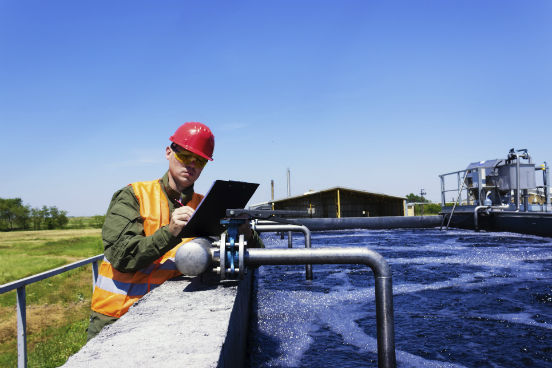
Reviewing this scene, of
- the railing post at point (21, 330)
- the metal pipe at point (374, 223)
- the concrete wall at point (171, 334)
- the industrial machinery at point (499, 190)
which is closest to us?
the concrete wall at point (171, 334)

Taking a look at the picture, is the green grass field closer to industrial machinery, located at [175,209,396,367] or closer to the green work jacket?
the green work jacket

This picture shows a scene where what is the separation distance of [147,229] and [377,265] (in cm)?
136

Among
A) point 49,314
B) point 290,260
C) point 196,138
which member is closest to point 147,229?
point 196,138

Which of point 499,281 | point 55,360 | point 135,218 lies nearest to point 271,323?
point 135,218

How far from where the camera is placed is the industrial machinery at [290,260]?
1.65 m

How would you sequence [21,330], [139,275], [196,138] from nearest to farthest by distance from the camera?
1. [139,275]
2. [196,138]
3. [21,330]

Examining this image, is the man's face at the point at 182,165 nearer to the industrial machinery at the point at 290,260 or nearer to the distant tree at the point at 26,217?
the industrial machinery at the point at 290,260

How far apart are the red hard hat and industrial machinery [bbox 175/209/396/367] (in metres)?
0.71

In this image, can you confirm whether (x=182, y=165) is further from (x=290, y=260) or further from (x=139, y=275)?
(x=290, y=260)

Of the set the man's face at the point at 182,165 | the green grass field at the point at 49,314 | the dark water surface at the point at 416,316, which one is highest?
the man's face at the point at 182,165

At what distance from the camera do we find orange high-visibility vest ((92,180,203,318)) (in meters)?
2.10

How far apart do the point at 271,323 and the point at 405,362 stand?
1378 mm

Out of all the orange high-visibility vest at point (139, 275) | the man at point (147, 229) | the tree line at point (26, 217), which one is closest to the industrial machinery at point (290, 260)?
the man at point (147, 229)

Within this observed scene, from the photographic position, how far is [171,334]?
4.20 feet
